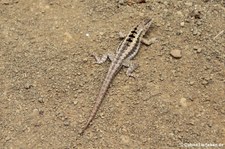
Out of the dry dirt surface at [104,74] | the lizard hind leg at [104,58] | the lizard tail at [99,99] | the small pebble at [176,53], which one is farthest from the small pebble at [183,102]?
the lizard hind leg at [104,58]

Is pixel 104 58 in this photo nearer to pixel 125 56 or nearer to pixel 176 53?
pixel 125 56

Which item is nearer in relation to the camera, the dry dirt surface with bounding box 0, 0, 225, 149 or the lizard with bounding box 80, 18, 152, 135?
the dry dirt surface with bounding box 0, 0, 225, 149

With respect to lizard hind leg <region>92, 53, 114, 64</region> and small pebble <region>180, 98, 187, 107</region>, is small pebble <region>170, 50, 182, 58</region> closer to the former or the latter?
small pebble <region>180, 98, 187, 107</region>

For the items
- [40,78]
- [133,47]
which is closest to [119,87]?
[133,47]

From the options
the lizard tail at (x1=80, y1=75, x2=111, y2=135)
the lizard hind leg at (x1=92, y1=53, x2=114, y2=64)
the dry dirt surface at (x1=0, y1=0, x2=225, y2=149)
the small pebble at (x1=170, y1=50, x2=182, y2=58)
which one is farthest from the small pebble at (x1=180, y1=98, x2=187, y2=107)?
the lizard hind leg at (x1=92, y1=53, x2=114, y2=64)

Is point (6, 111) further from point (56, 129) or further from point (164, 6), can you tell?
point (164, 6)

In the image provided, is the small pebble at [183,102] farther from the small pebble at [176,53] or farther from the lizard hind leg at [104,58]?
the lizard hind leg at [104,58]
